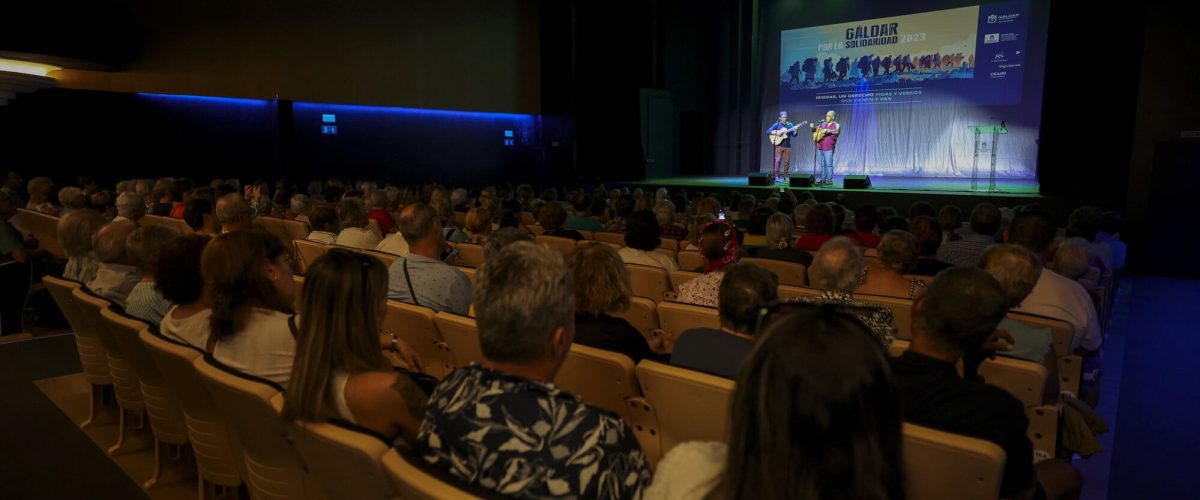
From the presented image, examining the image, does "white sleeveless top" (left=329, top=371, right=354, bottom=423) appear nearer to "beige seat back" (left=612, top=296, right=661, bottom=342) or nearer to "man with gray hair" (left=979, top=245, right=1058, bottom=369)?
"beige seat back" (left=612, top=296, right=661, bottom=342)

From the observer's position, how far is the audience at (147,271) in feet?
10.7

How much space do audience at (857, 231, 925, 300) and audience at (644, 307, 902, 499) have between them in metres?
2.82

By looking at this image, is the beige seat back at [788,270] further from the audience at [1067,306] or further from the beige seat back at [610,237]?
the beige seat back at [610,237]

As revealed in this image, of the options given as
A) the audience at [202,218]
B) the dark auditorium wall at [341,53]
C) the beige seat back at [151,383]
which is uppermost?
the dark auditorium wall at [341,53]

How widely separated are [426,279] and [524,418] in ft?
8.12

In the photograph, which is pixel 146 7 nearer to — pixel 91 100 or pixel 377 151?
pixel 91 100

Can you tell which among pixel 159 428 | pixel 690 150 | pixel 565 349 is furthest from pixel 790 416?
pixel 690 150

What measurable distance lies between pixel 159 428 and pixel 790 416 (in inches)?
125

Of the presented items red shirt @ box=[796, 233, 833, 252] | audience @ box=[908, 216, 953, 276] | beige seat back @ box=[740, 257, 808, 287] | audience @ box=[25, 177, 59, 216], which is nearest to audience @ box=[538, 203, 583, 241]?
red shirt @ box=[796, 233, 833, 252]

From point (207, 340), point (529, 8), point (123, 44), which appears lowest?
point (207, 340)

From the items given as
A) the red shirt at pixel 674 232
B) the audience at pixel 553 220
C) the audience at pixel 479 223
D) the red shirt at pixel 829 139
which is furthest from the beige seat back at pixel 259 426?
the red shirt at pixel 829 139

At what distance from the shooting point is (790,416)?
100 cm

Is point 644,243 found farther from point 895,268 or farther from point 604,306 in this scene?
point 604,306

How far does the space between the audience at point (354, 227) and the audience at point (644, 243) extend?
214 cm
